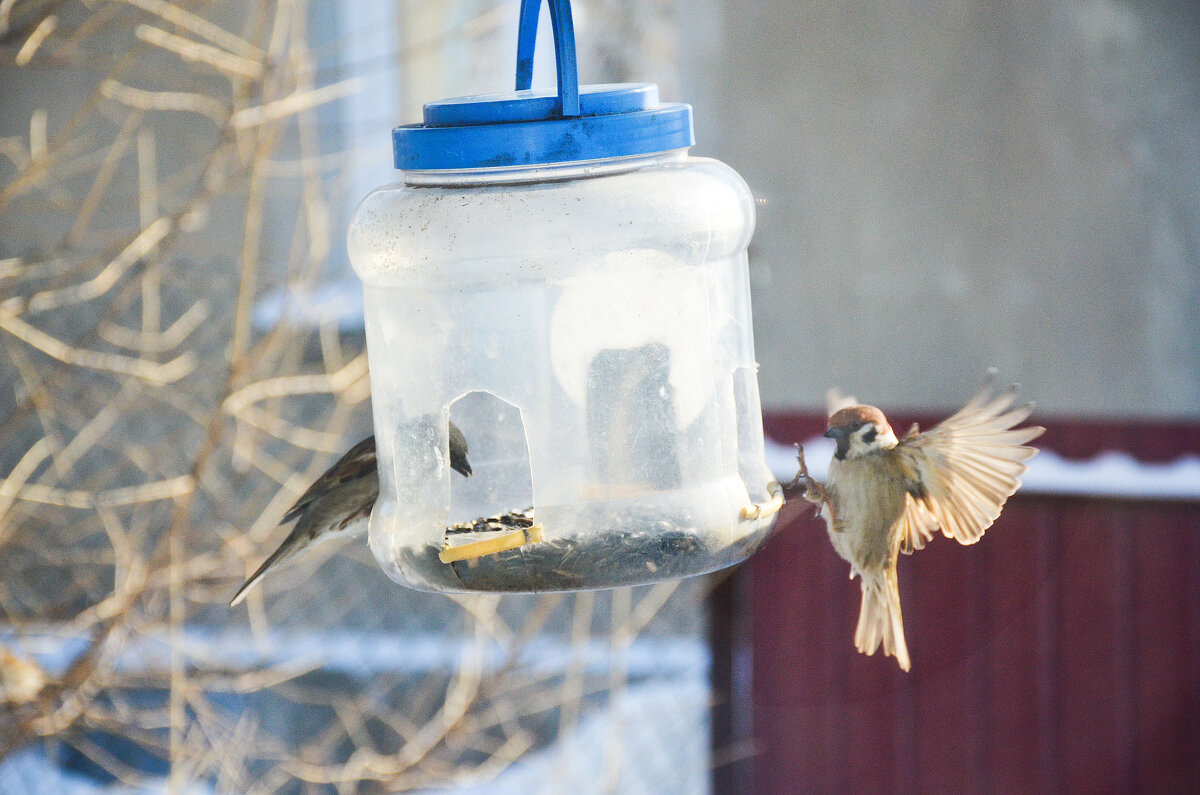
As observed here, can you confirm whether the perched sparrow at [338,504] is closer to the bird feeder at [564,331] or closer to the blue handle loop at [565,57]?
the bird feeder at [564,331]

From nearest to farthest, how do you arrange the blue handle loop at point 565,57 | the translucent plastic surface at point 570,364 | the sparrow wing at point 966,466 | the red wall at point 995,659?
the blue handle loop at point 565,57, the translucent plastic surface at point 570,364, the sparrow wing at point 966,466, the red wall at point 995,659

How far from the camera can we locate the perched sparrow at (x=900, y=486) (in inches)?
73.9

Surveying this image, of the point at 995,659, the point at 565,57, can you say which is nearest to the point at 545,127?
the point at 565,57

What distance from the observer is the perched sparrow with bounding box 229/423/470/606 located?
210 centimetres

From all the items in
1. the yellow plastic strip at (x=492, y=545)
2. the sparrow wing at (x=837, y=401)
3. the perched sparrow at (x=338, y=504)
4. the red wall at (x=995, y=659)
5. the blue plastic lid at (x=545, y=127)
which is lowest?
the red wall at (x=995, y=659)

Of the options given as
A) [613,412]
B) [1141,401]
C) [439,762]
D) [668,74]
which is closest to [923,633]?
[1141,401]

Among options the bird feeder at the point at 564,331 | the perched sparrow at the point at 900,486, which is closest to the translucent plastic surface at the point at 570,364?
the bird feeder at the point at 564,331

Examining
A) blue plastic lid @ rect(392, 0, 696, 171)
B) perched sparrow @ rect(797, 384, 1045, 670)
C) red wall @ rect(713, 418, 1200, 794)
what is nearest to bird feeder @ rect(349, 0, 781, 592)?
blue plastic lid @ rect(392, 0, 696, 171)

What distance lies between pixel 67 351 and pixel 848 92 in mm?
3671

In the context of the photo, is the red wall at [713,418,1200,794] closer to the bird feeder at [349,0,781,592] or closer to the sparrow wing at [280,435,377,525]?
the sparrow wing at [280,435,377,525]

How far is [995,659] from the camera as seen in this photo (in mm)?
4965

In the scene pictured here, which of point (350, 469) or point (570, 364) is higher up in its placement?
point (570, 364)

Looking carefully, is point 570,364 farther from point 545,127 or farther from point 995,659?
point 995,659

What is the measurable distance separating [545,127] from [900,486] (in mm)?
889
